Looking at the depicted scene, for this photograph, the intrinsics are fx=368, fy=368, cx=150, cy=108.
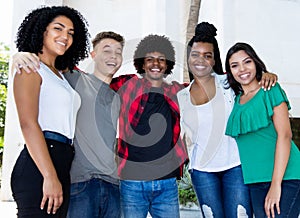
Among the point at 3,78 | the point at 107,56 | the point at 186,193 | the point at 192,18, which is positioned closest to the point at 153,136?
the point at 107,56

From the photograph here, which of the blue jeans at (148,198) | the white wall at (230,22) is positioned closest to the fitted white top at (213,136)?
the blue jeans at (148,198)

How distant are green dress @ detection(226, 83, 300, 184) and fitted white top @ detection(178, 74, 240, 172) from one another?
7.6 inches

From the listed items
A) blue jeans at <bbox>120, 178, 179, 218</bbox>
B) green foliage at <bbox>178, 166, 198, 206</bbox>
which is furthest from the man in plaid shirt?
green foliage at <bbox>178, 166, 198, 206</bbox>

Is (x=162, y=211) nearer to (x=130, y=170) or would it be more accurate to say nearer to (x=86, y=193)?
(x=130, y=170)

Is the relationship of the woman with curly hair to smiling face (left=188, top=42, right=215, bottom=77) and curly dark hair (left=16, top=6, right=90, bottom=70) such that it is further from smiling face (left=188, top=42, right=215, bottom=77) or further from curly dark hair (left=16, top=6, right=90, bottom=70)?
smiling face (left=188, top=42, right=215, bottom=77)

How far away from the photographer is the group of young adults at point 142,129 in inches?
62.1

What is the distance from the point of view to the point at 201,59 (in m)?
2.35

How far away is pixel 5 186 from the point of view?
5559 millimetres

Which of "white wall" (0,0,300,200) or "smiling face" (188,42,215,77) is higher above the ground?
"white wall" (0,0,300,200)

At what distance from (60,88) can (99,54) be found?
0.71 m

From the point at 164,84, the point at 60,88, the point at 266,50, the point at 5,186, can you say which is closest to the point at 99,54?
the point at 164,84

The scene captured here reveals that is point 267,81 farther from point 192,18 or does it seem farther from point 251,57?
point 192,18

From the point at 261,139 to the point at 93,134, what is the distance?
0.91 metres

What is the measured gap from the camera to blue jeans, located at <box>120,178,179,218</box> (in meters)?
2.17
